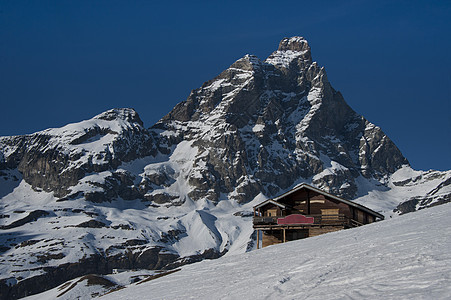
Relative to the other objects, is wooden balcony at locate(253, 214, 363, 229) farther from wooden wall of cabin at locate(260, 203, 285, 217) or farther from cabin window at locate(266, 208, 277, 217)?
cabin window at locate(266, 208, 277, 217)

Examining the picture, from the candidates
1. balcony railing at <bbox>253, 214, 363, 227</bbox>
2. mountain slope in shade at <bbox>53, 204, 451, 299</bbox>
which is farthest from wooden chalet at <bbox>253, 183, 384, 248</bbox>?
mountain slope in shade at <bbox>53, 204, 451, 299</bbox>

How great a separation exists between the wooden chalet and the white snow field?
79.5ft

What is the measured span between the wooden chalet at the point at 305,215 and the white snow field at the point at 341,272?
79.5 ft

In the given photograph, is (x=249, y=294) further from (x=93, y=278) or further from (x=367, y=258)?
(x=93, y=278)

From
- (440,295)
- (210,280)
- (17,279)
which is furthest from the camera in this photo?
(17,279)

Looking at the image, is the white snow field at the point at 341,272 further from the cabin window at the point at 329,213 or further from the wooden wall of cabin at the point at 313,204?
the wooden wall of cabin at the point at 313,204

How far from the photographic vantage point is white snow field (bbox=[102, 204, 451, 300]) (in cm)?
1260

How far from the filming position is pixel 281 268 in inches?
747

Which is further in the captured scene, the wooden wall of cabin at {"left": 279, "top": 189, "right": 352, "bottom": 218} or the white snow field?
the wooden wall of cabin at {"left": 279, "top": 189, "right": 352, "bottom": 218}

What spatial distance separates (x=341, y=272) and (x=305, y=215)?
118ft

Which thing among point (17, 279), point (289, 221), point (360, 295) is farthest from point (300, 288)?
point (17, 279)

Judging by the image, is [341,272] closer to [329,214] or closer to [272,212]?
[329,214]

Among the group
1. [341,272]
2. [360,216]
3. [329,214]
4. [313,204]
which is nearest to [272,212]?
[313,204]

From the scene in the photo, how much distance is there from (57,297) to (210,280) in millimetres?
74408
